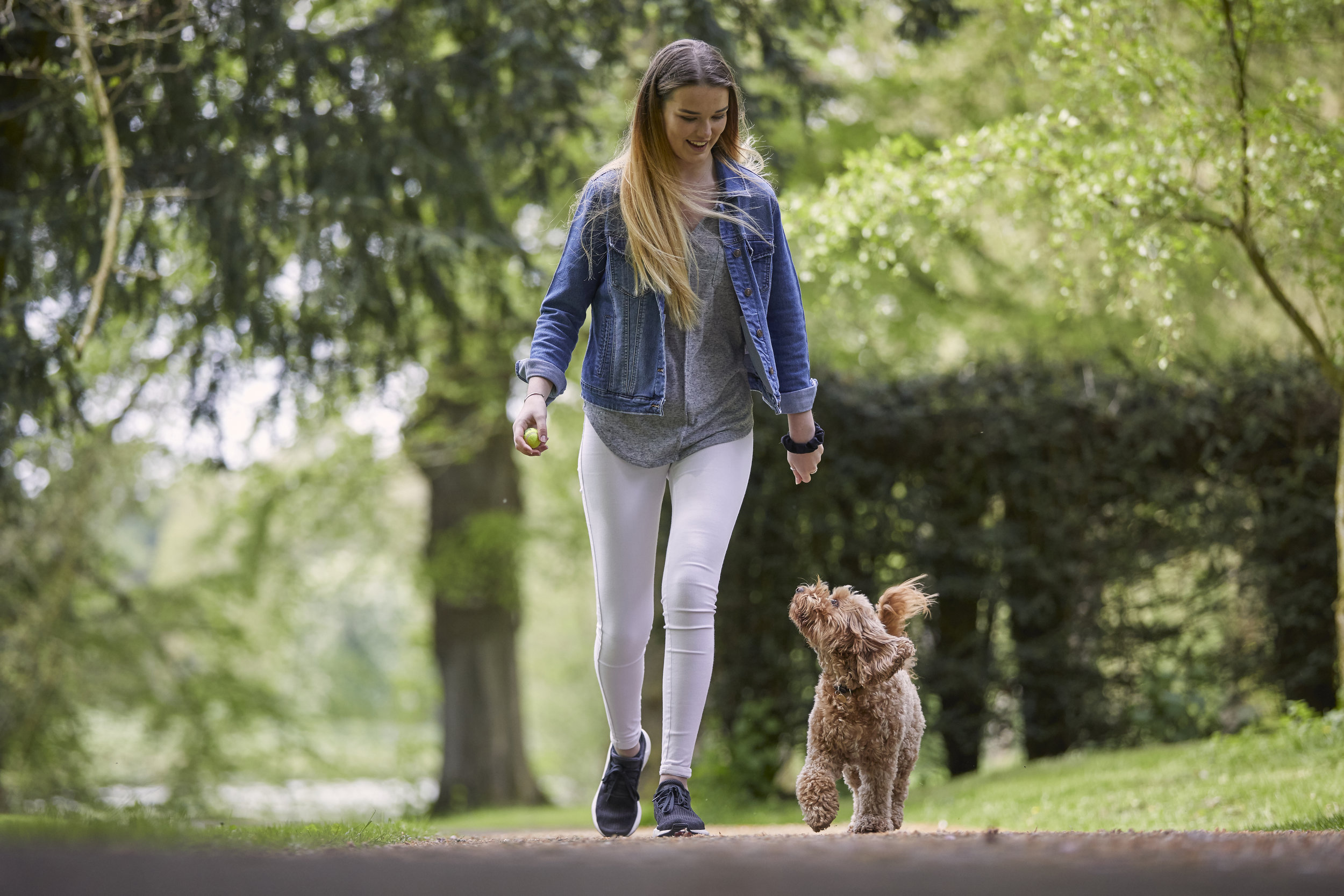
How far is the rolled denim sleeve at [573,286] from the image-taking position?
346cm

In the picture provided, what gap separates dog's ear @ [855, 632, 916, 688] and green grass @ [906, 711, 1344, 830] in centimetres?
174

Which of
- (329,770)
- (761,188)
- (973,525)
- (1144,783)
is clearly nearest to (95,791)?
(329,770)

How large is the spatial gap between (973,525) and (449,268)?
4027 millimetres

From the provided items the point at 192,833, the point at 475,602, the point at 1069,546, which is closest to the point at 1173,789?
the point at 1069,546

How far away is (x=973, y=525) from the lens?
306 inches

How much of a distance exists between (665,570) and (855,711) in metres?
0.67

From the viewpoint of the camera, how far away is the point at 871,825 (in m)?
3.35

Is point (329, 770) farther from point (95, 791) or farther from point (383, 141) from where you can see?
point (383, 141)

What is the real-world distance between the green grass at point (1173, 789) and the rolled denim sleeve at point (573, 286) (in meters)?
2.93

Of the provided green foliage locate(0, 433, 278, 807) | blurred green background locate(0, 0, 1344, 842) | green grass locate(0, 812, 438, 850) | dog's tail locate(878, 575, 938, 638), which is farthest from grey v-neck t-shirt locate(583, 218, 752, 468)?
green foliage locate(0, 433, 278, 807)

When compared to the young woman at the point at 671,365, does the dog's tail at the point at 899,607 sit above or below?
below

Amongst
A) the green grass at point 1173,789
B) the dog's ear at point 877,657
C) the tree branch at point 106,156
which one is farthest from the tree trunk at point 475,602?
the dog's ear at point 877,657

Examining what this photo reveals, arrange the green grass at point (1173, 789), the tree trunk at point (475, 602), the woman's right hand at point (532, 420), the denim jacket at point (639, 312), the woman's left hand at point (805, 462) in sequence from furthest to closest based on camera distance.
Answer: the tree trunk at point (475, 602) → the green grass at point (1173, 789) → the woman's left hand at point (805, 462) → the denim jacket at point (639, 312) → the woman's right hand at point (532, 420)

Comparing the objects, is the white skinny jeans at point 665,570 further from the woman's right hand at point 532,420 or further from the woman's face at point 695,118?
the woman's face at point 695,118
